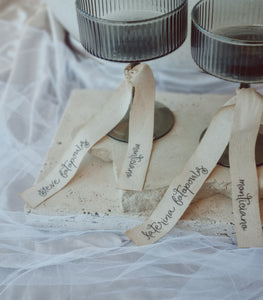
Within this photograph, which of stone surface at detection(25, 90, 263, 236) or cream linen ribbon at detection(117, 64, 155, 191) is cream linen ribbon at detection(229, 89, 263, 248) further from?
cream linen ribbon at detection(117, 64, 155, 191)

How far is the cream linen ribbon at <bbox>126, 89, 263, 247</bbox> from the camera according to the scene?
703mm

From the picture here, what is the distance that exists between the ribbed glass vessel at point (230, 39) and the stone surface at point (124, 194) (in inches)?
6.9

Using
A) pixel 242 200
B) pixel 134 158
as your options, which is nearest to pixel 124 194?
pixel 134 158

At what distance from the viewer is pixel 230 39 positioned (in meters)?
0.64

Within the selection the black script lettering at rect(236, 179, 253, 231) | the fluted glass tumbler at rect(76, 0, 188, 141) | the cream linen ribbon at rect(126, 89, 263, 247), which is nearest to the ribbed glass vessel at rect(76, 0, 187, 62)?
the fluted glass tumbler at rect(76, 0, 188, 141)

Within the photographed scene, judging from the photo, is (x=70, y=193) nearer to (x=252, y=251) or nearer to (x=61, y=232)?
(x=61, y=232)

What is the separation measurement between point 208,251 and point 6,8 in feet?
3.24

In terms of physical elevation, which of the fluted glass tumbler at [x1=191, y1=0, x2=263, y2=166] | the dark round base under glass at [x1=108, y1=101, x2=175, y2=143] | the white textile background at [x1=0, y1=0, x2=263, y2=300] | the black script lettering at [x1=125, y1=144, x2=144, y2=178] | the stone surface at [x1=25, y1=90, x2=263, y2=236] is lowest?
the white textile background at [x1=0, y1=0, x2=263, y2=300]

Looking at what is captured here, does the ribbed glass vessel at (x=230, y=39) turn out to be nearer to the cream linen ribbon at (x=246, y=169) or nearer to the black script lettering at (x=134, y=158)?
the cream linen ribbon at (x=246, y=169)

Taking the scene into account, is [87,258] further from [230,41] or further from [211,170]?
[230,41]

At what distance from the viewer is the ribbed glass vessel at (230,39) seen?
0.64 m

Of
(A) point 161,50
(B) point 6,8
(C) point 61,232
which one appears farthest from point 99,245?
(B) point 6,8

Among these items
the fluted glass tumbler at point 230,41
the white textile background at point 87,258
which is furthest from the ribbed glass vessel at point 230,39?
the white textile background at point 87,258

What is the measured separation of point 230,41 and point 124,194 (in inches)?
11.4
